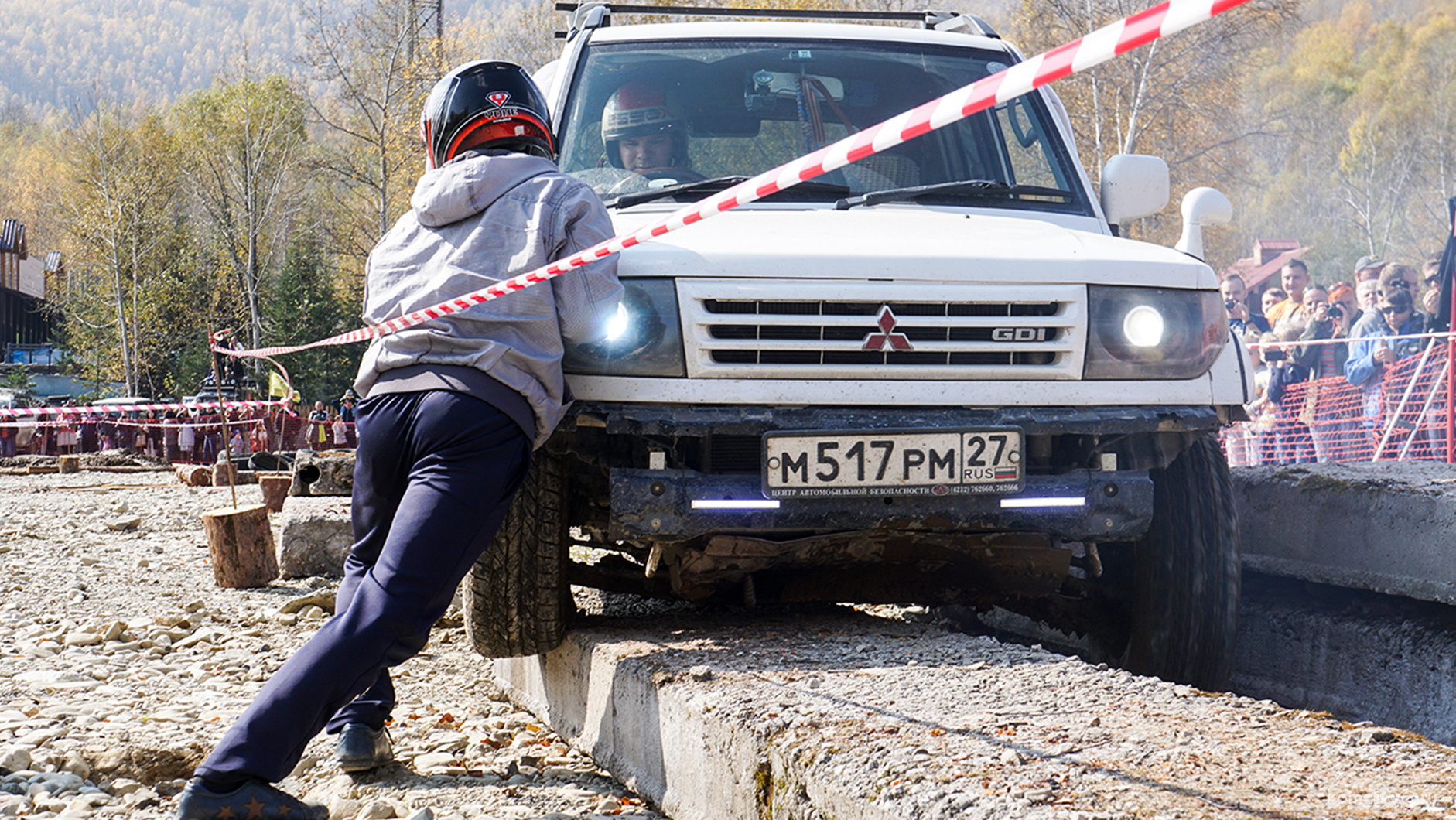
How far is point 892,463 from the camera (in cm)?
331

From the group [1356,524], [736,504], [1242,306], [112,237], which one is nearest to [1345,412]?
[1242,306]

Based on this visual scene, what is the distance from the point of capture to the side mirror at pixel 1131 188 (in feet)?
14.8

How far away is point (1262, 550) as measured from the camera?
4.93 metres

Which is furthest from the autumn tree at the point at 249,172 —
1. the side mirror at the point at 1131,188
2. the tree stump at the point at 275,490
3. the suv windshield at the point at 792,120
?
the side mirror at the point at 1131,188

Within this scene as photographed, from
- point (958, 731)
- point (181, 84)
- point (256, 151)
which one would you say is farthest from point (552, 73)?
point (181, 84)

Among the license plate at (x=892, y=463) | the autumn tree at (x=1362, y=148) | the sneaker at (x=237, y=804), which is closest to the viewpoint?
the sneaker at (x=237, y=804)

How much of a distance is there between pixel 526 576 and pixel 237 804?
3.55 ft

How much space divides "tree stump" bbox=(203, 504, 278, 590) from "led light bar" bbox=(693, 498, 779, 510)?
468cm

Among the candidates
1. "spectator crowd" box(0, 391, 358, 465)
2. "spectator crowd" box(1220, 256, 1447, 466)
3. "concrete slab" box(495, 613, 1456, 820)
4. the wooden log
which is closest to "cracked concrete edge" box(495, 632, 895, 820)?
"concrete slab" box(495, 613, 1456, 820)

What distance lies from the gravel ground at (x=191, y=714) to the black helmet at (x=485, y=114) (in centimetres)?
165

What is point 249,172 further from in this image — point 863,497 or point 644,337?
point 863,497

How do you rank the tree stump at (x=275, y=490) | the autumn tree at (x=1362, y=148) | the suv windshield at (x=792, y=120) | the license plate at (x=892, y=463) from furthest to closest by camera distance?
the autumn tree at (x=1362, y=148) < the tree stump at (x=275, y=490) < the suv windshield at (x=792, y=120) < the license plate at (x=892, y=463)

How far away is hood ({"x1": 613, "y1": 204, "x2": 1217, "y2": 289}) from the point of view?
3.30m

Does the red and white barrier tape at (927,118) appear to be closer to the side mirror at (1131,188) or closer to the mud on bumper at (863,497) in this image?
the mud on bumper at (863,497)
